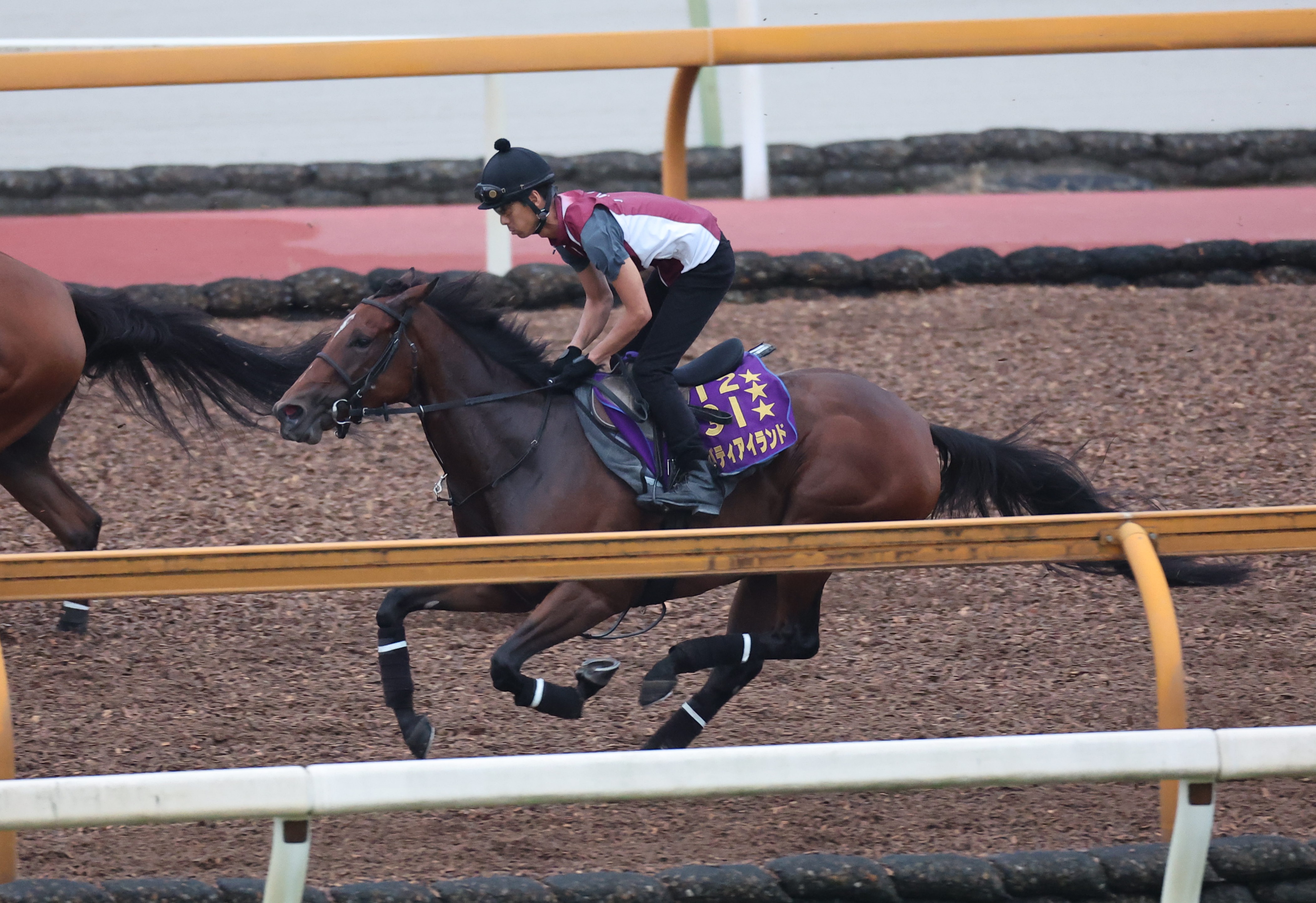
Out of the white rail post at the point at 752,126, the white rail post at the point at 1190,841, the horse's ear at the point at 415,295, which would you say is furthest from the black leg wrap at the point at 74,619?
the white rail post at the point at 752,126

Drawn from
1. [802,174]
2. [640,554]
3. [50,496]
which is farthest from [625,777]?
[802,174]

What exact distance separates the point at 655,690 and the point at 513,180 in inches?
59.0

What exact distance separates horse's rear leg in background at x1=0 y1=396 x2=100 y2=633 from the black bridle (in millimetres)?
1526

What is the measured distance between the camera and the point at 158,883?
2920mm

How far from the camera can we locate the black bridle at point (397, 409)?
13.3ft

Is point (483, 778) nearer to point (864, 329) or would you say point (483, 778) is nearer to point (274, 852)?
point (274, 852)

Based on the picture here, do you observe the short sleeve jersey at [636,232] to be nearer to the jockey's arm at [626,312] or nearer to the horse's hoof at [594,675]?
the jockey's arm at [626,312]

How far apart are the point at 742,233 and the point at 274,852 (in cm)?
650

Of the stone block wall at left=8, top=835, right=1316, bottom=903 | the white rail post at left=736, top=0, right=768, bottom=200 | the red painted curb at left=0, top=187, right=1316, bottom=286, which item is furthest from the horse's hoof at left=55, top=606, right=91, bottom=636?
the white rail post at left=736, top=0, right=768, bottom=200

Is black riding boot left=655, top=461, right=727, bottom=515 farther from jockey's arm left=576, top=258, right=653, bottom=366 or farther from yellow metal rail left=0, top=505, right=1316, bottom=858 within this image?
yellow metal rail left=0, top=505, right=1316, bottom=858

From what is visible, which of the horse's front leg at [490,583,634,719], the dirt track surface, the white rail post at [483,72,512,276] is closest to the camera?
the dirt track surface

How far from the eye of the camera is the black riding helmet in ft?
13.0

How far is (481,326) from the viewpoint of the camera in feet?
14.3

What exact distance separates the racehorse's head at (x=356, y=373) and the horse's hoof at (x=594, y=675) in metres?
0.95
